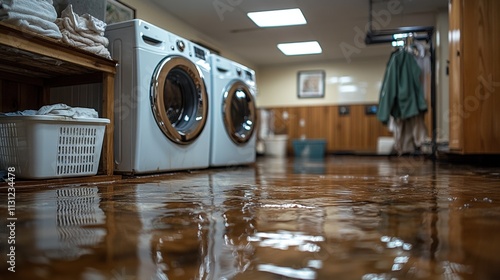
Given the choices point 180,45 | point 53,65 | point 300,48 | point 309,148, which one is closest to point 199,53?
point 180,45

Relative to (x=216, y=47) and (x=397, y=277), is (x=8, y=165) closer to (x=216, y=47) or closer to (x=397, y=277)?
(x=397, y=277)

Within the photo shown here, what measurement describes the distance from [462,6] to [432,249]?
9.13ft

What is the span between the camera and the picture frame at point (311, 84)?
7.27m

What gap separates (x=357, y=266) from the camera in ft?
1.72

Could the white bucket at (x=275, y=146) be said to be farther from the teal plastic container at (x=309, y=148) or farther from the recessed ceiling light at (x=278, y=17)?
the recessed ceiling light at (x=278, y=17)

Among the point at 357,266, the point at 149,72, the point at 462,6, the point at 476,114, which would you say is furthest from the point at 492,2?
the point at 357,266

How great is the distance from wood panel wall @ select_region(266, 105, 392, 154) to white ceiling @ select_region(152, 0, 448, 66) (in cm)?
125

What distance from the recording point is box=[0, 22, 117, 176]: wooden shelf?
157 centimetres

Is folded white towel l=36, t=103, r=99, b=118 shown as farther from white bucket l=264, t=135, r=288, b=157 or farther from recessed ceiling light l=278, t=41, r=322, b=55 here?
white bucket l=264, t=135, r=288, b=157

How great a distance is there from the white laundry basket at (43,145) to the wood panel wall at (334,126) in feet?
19.0

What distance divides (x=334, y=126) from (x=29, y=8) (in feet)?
20.1

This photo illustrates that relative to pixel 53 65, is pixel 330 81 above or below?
above

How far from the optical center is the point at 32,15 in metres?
1.64

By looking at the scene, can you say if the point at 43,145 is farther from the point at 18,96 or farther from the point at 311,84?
the point at 311,84
